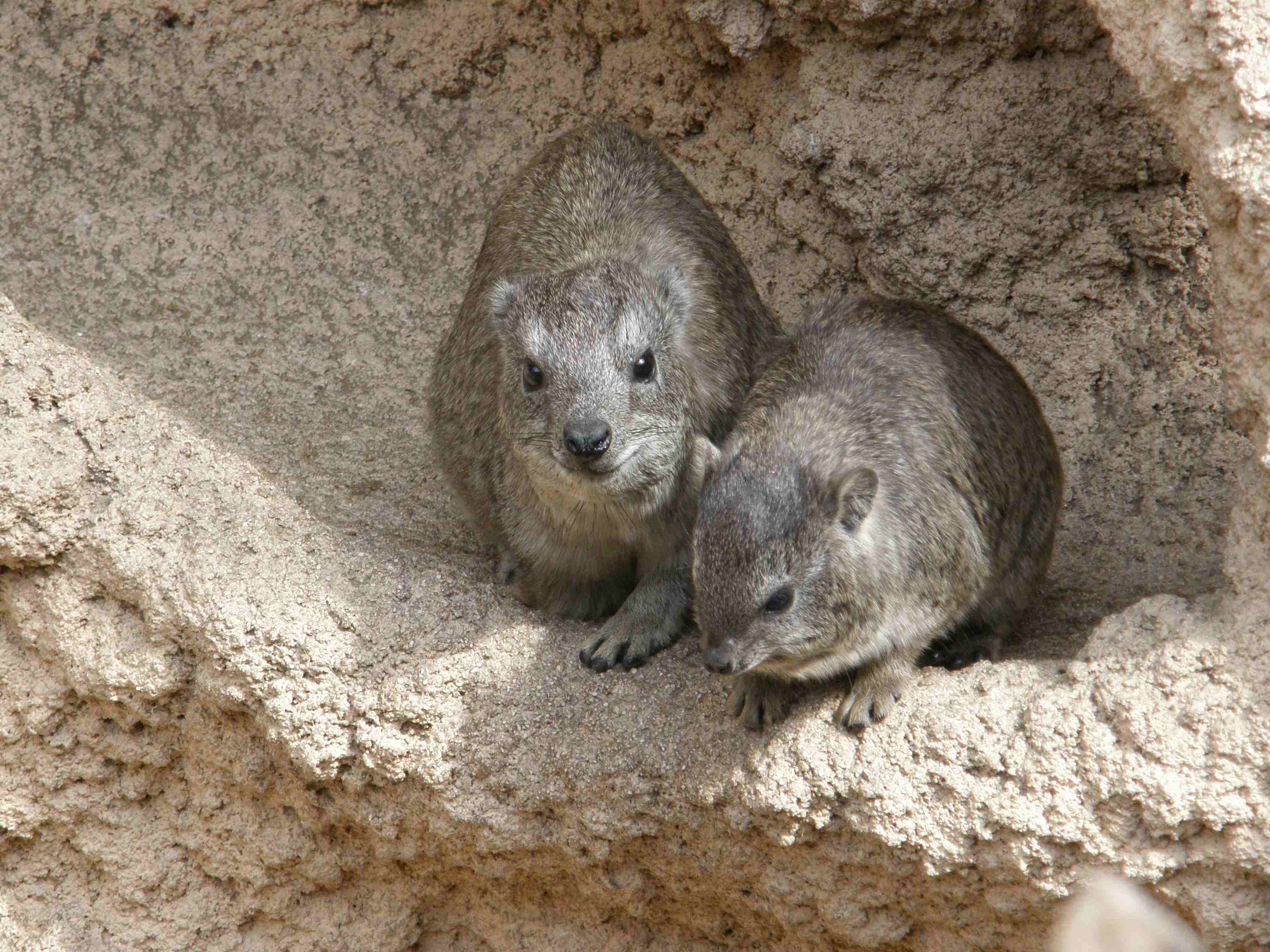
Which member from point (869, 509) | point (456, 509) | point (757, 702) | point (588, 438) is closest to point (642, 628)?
point (757, 702)

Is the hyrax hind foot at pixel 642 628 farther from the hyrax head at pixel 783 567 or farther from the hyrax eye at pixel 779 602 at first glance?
the hyrax eye at pixel 779 602

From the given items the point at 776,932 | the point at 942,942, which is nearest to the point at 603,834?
the point at 776,932

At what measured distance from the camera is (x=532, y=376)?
5.41 m

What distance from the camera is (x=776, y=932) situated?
5418 millimetres

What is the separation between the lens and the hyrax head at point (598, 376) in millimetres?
5152

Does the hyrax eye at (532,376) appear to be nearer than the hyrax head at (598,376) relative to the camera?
No

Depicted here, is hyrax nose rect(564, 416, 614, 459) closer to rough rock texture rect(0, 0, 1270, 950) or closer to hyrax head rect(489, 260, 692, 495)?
hyrax head rect(489, 260, 692, 495)

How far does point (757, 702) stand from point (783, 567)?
0.65m

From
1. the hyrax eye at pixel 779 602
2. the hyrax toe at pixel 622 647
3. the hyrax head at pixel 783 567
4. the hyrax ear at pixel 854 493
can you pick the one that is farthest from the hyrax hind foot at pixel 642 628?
the hyrax ear at pixel 854 493

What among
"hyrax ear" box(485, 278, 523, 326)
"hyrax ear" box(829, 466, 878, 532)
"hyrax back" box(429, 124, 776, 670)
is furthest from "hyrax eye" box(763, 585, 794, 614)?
"hyrax ear" box(485, 278, 523, 326)

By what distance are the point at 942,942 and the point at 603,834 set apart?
4.25ft

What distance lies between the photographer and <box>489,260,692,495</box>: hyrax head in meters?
5.15

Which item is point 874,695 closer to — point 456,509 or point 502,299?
point 502,299

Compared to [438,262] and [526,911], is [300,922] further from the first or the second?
[438,262]
